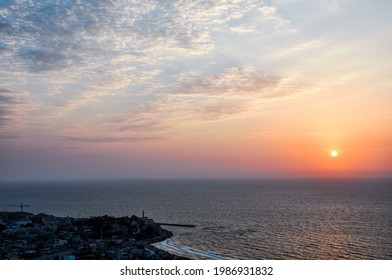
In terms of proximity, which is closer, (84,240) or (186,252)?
(186,252)

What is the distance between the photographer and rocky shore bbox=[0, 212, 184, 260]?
1572 cm

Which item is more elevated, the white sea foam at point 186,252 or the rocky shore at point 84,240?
the rocky shore at point 84,240

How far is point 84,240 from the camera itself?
20.8 m

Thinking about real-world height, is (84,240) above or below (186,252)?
above

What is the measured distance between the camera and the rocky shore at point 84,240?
15.7 m

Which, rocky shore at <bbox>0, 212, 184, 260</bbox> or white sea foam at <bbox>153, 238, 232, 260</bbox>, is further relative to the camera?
white sea foam at <bbox>153, 238, 232, 260</bbox>

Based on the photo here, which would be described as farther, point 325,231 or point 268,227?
point 268,227

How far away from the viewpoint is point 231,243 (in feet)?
72.9

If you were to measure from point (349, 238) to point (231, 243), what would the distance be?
26.6 ft

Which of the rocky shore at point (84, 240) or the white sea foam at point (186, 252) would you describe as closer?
the rocky shore at point (84, 240)

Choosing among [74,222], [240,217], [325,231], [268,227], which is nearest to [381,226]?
[325,231]

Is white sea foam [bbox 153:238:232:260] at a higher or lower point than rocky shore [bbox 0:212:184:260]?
lower
